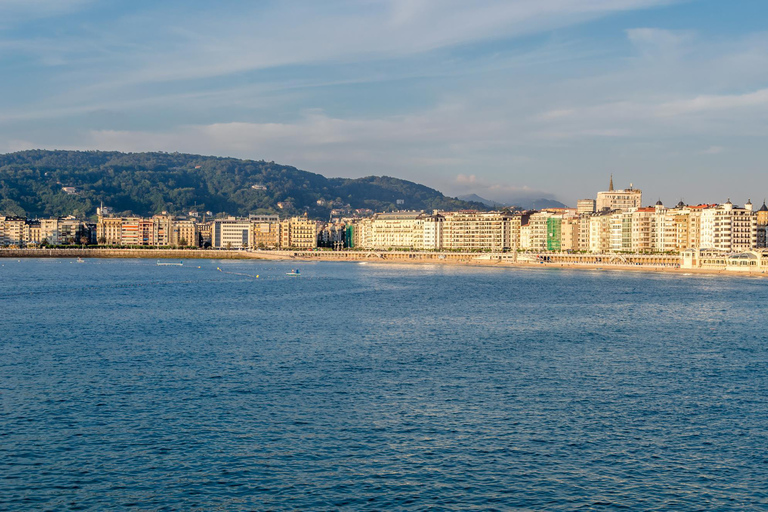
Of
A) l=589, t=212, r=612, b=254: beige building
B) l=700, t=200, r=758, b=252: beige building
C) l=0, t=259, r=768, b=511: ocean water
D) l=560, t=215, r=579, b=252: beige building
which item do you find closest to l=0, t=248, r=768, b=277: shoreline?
l=589, t=212, r=612, b=254: beige building

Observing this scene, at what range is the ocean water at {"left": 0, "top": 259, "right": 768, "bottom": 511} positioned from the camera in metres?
19.6

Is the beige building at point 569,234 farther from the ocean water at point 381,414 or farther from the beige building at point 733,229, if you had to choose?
the ocean water at point 381,414

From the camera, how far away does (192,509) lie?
1838cm

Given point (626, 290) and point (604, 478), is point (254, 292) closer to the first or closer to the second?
point (626, 290)

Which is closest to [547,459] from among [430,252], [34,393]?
[34,393]

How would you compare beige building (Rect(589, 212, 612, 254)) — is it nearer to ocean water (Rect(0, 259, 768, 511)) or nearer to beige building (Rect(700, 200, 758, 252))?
beige building (Rect(700, 200, 758, 252))

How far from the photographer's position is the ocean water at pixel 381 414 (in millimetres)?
19578

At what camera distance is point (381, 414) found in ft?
85.9

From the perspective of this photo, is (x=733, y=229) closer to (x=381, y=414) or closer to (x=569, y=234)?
(x=569, y=234)

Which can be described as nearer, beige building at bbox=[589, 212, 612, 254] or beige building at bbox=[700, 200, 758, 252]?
beige building at bbox=[700, 200, 758, 252]

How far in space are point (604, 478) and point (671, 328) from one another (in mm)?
32974

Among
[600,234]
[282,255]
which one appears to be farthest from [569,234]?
[282,255]

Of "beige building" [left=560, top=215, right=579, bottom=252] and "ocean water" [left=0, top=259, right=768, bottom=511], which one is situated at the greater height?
"beige building" [left=560, top=215, right=579, bottom=252]

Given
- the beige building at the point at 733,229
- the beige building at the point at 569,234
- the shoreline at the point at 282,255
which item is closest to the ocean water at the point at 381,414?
the beige building at the point at 733,229
